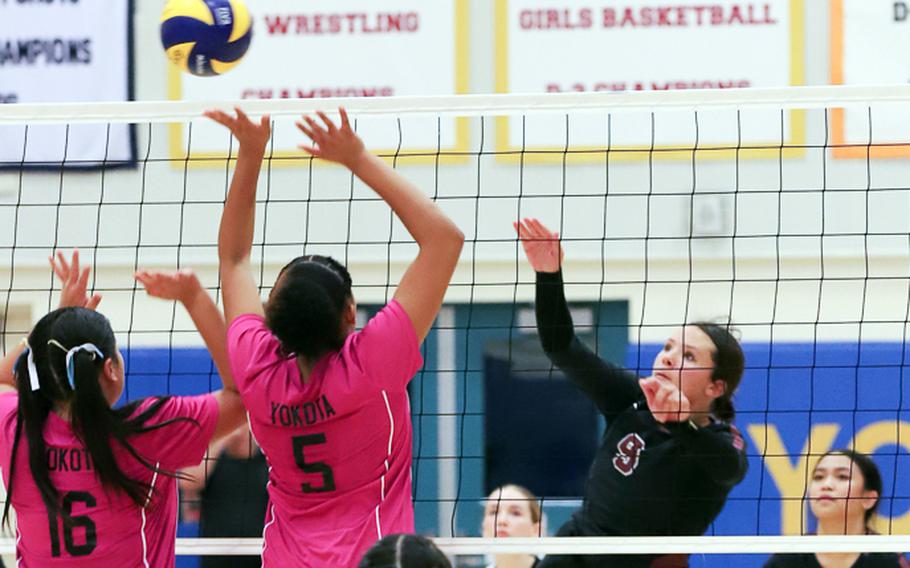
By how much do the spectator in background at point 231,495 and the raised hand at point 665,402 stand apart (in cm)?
190

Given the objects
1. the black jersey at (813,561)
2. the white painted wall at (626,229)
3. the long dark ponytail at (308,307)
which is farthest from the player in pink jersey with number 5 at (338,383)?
the white painted wall at (626,229)

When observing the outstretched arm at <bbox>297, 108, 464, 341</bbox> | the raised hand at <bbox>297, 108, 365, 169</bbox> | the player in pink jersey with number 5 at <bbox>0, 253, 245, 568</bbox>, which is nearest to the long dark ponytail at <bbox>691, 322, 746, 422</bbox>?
the outstretched arm at <bbox>297, 108, 464, 341</bbox>

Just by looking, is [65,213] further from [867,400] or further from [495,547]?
[495,547]

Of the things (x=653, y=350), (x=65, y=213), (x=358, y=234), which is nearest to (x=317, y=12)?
(x=358, y=234)

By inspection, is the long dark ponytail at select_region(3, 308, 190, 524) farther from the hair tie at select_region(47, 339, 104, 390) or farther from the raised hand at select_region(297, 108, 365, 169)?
the raised hand at select_region(297, 108, 365, 169)

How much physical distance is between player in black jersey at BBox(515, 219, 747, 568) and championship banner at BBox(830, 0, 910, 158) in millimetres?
4212

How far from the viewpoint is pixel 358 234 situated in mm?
8203

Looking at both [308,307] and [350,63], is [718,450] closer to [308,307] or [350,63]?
[308,307]


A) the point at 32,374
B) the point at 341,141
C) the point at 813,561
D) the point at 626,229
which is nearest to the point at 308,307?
the point at 341,141

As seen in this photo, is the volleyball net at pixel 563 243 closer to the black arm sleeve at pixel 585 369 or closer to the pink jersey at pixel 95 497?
the black arm sleeve at pixel 585 369

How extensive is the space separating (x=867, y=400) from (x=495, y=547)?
13.0 ft

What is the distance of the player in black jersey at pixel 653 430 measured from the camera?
4.04m

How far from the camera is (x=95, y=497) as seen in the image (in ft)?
10.4

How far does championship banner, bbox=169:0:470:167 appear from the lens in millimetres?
8234
